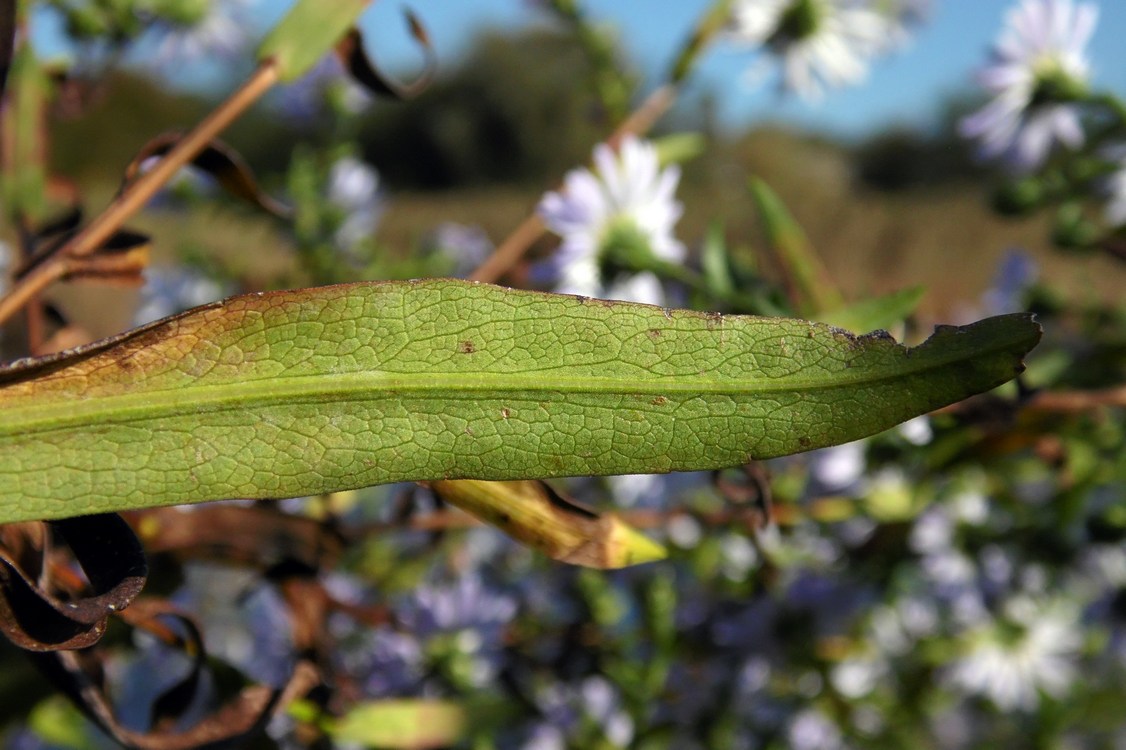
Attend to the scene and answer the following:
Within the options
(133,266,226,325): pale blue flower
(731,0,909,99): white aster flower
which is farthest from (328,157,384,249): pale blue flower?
(731,0,909,99): white aster flower

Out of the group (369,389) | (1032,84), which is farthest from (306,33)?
(1032,84)

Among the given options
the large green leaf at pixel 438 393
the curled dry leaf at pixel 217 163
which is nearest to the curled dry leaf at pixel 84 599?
the large green leaf at pixel 438 393

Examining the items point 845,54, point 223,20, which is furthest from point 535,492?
point 223,20

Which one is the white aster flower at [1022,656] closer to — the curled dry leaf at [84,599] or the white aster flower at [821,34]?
the white aster flower at [821,34]

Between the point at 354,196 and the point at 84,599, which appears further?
the point at 354,196

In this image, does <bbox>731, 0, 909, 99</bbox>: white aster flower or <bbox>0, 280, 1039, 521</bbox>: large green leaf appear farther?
<bbox>731, 0, 909, 99</bbox>: white aster flower

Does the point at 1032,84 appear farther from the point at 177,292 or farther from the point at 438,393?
the point at 177,292

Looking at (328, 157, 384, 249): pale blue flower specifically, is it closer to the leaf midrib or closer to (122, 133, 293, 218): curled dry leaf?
(122, 133, 293, 218): curled dry leaf
